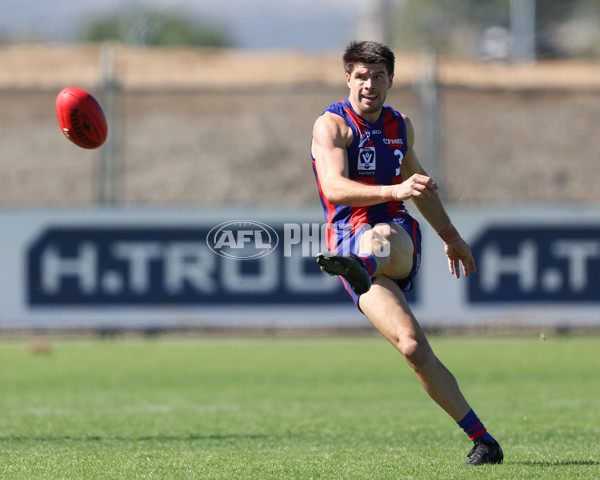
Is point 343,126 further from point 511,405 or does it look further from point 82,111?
point 511,405

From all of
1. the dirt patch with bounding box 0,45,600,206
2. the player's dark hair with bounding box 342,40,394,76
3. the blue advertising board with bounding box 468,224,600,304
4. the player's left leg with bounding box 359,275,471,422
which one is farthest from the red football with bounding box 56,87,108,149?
the dirt patch with bounding box 0,45,600,206

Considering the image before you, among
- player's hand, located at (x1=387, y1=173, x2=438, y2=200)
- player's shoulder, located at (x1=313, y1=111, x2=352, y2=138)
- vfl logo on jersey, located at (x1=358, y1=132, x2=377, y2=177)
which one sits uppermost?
player's shoulder, located at (x1=313, y1=111, x2=352, y2=138)

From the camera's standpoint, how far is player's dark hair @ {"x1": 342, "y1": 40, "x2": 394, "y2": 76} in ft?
20.8

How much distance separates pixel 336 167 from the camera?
20.3 feet

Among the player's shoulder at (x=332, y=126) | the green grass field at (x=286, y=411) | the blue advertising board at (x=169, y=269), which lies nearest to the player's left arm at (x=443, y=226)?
the player's shoulder at (x=332, y=126)

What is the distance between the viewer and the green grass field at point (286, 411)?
6.29 meters

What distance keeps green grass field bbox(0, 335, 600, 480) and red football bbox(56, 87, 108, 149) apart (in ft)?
6.87

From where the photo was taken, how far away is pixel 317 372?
41.3 feet

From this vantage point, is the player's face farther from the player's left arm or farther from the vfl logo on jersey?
the player's left arm

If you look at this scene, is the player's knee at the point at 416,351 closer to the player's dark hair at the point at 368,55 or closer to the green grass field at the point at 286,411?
the green grass field at the point at 286,411

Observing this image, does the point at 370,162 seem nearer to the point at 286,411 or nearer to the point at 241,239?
the point at 286,411

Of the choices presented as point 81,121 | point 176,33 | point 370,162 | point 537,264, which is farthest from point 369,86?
point 176,33

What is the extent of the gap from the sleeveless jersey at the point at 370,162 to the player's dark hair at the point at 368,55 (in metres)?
0.28

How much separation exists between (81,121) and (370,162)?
2.41 metres
